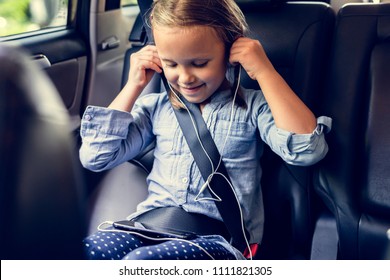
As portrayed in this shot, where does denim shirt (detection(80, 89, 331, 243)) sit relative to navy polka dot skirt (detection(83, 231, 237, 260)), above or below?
above

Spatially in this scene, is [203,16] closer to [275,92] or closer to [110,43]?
[275,92]

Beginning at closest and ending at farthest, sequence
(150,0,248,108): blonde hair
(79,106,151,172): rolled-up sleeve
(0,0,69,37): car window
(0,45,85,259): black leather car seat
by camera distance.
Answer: (0,45,85,259): black leather car seat, (150,0,248,108): blonde hair, (79,106,151,172): rolled-up sleeve, (0,0,69,37): car window

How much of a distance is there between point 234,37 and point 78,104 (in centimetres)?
88

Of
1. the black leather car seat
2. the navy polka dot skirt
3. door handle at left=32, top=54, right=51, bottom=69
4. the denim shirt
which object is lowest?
the navy polka dot skirt

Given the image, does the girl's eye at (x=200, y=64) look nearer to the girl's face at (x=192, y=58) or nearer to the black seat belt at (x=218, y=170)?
the girl's face at (x=192, y=58)

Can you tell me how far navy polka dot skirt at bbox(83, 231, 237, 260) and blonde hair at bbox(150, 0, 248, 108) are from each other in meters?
0.43

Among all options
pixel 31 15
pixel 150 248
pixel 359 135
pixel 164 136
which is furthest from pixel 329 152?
pixel 31 15

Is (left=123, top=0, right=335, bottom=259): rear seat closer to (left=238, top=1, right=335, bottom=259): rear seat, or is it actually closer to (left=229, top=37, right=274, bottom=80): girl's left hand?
(left=238, top=1, right=335, bottom=259): rear seat

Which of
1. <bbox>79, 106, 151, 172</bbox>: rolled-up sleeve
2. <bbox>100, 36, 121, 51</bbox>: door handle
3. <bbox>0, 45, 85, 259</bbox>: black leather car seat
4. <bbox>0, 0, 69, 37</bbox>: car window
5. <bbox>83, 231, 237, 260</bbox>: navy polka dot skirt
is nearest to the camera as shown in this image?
<bbox>0, 45, 85, 259</bbox>: black leather car seat

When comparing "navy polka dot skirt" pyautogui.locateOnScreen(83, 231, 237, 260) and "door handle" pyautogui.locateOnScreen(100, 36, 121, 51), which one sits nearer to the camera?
"navy polka dot skirt" pyautogui.locateOnScreen(83, 231, 237, 260)

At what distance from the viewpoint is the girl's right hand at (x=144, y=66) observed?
139 centimetres

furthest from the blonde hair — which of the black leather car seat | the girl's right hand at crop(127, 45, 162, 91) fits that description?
the black leather car seat

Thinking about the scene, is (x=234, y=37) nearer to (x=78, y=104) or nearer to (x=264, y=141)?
(x=264, y=141)

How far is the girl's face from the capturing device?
1.22m
